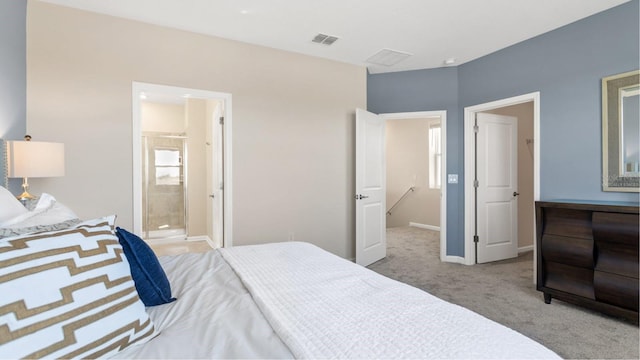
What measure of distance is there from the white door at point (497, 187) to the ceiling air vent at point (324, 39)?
2214 mm

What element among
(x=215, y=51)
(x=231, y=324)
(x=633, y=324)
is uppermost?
(x=215, y=51)

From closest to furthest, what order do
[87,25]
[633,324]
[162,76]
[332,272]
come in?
[332,272], [633,324], [87,25], [162,76]

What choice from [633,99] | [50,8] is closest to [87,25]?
[50,8]

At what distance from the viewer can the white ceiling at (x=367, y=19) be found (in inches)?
107

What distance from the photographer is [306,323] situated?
957mm

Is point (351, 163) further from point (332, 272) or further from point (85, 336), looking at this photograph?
point (85, 336)

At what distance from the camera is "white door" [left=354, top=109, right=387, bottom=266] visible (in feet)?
12.9

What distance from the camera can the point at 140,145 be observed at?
10.00 ft

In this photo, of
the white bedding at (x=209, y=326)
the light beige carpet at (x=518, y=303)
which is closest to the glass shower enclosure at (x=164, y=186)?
the light beige carpet at (x=518, y=303)

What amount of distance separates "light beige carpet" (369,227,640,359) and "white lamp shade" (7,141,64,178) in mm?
3391

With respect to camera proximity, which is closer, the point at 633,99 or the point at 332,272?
the point at 332,272

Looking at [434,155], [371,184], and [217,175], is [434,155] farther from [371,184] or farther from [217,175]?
[217,175]

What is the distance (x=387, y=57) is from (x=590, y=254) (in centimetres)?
289

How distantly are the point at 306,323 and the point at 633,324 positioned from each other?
296 cm
